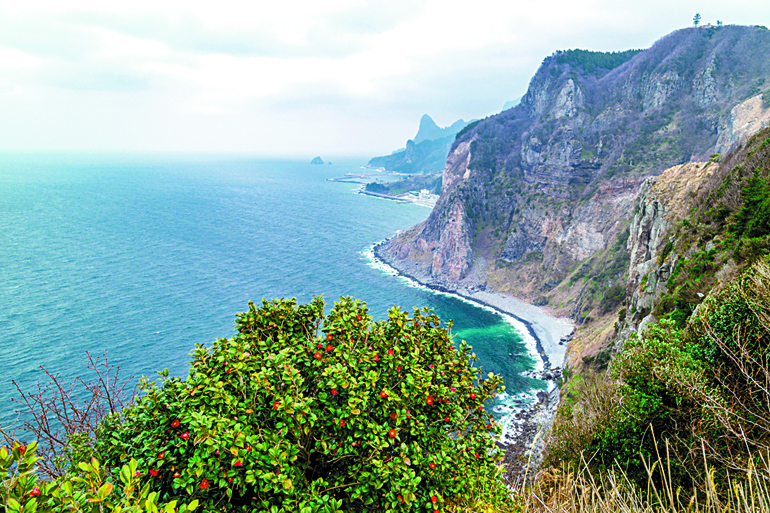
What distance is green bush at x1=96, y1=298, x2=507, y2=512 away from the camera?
675cm

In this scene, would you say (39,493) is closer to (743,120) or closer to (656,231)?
(656,231)

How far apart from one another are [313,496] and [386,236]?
132m

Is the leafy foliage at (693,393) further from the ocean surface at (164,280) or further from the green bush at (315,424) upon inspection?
the ocean surface at (164,280)

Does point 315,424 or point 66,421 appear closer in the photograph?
point 315,424

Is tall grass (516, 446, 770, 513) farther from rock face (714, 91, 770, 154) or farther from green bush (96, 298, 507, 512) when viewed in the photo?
rock face (714, 91, 770, 154)

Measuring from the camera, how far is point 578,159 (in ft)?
340

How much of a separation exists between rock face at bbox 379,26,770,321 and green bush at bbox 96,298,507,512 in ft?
240

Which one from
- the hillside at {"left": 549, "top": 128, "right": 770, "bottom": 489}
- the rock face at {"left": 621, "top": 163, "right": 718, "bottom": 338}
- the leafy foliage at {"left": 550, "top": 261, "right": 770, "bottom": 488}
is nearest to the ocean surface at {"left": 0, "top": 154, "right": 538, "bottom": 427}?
the rock face at {"left": 621, "top": 163, "right": 718, "bottom": 338}

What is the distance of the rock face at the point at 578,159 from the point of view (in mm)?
86562

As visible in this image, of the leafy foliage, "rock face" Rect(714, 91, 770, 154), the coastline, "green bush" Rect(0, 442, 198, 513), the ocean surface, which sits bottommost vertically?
the coastline

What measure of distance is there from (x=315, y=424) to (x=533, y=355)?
2655 inches

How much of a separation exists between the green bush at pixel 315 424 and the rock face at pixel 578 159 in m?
73.0

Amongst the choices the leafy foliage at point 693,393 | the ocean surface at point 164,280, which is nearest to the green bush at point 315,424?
the leafy foliage at point 693,393

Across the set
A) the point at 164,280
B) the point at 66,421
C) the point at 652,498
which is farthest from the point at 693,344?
the point at 164,280
